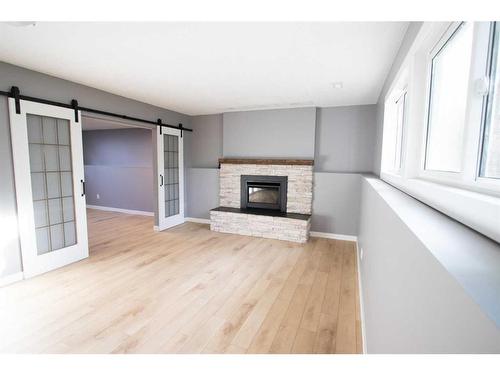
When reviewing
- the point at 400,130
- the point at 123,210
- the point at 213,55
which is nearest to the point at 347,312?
the point at 400,130

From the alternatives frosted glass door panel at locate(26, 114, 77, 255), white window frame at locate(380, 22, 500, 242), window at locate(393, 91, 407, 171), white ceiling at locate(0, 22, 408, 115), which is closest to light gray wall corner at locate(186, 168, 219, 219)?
white ceiling at locate(0, 22, 408, 115)

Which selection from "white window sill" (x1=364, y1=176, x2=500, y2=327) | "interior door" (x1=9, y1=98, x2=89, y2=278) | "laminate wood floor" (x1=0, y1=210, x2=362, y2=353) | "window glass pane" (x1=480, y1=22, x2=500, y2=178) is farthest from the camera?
"interior door" (x1=9, y1=98, x2=89, y2=278)

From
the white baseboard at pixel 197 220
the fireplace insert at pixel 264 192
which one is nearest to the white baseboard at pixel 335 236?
the fireplace insert at pixel 264 192

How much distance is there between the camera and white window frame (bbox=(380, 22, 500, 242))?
0.64 m

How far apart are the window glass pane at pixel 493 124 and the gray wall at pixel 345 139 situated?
11.9 ft

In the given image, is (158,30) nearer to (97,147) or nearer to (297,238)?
(297,238)

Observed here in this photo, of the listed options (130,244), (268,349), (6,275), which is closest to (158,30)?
(268,349)

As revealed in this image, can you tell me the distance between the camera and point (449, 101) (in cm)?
126

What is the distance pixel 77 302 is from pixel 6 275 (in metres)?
1.08

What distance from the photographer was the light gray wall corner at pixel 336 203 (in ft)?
13.6

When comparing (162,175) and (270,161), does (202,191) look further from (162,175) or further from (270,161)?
(270,161)

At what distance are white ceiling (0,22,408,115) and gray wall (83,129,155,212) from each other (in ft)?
9.08

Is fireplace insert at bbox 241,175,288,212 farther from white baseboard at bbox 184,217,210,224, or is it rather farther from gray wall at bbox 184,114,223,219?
white baseboard at bbox 184,217,210,224

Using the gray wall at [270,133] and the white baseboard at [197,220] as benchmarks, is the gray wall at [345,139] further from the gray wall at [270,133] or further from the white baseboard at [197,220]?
the white baseboard at [197,220]
